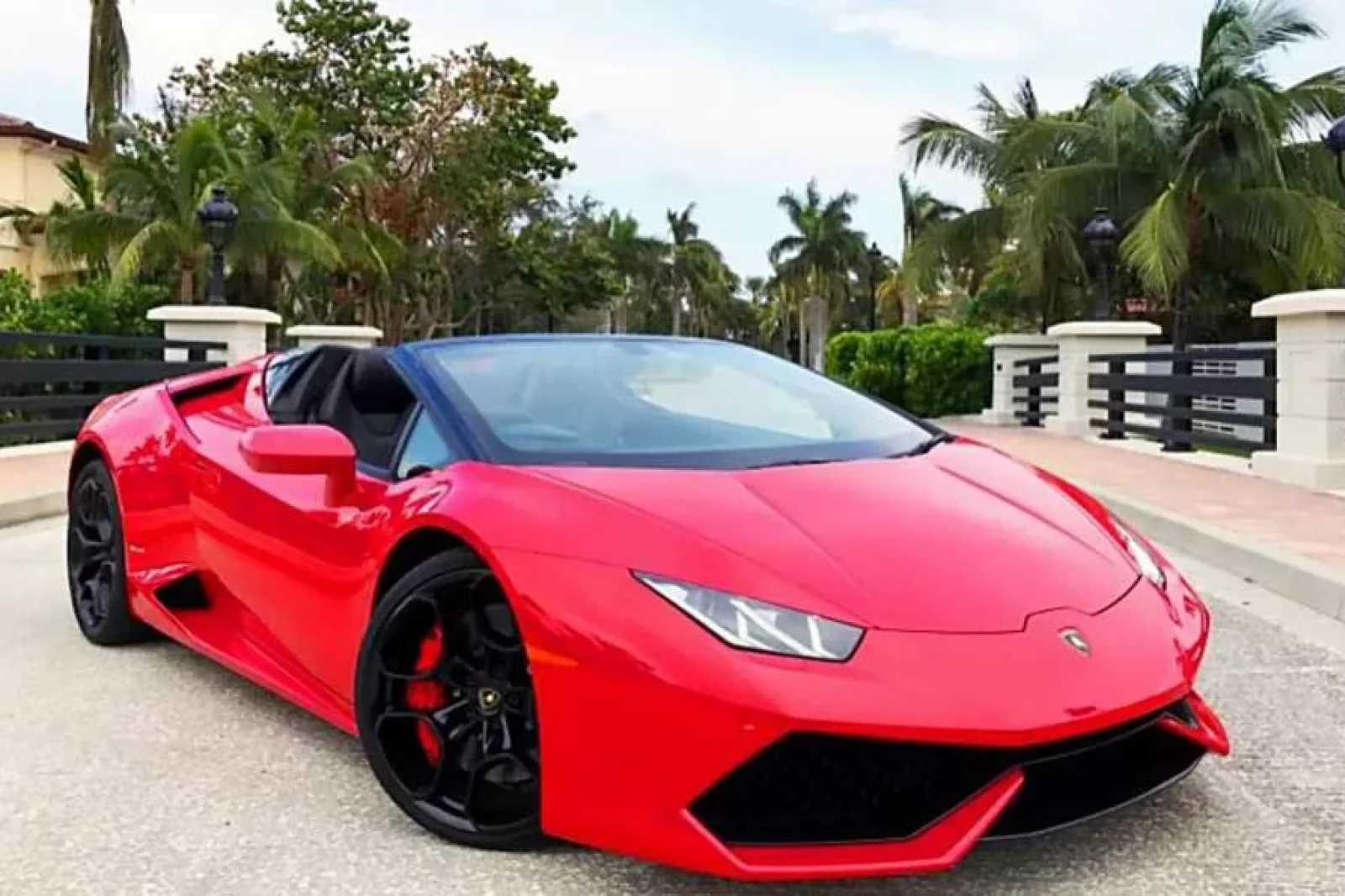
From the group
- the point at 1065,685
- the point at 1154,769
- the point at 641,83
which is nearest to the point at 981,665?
the point at 1065,685

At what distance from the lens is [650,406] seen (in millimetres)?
3479

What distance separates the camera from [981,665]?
2363 millimetres

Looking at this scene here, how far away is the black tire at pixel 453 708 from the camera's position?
2668 millimetres

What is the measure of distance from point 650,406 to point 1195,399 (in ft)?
40.6

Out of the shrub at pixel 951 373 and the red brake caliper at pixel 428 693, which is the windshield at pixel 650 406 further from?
the shrub at pixel 951 373

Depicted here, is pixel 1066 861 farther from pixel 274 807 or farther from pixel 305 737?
pixel 305 737

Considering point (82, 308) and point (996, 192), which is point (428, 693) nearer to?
point (82, 308)

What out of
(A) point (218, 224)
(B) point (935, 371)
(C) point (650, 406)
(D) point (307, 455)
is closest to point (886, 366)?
(B) point (935, 371)

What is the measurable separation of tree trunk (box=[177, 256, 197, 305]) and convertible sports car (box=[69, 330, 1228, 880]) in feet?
64.8

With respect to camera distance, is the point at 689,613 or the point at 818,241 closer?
the point at 689,613

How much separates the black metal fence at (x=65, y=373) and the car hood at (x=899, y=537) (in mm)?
10786

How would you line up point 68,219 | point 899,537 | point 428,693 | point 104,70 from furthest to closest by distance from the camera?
point 104,70
point 68,219
point 428,693
point 899,537

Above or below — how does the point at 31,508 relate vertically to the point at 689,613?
below

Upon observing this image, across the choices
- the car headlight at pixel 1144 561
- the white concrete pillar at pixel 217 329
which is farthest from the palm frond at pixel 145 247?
the car headlight at pixel 1144 561
